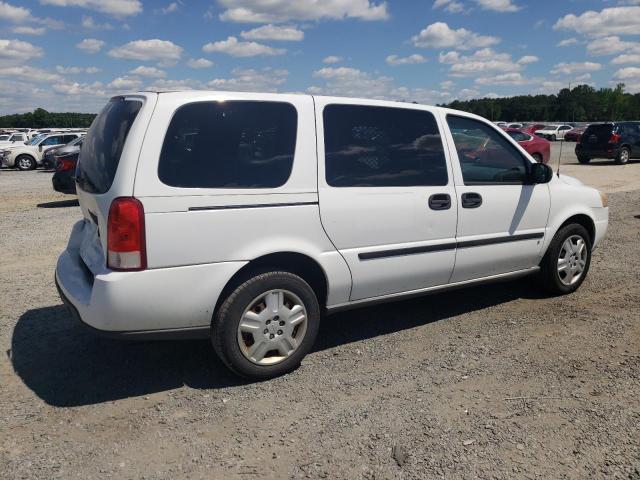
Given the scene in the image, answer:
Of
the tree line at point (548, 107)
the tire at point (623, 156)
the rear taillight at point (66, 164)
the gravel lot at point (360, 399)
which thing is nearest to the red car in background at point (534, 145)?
the tire at point (623, 156)

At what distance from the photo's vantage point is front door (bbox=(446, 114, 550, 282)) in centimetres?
442

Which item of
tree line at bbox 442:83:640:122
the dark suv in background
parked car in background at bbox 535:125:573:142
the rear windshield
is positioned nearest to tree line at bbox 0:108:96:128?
tree line at bbox 442:83:640:122

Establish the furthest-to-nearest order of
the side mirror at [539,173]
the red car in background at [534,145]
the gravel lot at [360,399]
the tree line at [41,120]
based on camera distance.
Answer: the tree line at [41,120] < the red car in background at [534,145] < the side mirror at [539,173] < the gravel lot at [360,399]

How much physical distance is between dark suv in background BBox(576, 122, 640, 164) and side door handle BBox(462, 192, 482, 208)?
63.6ft

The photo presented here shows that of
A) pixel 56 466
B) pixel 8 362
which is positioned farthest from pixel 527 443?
pixel 8 362

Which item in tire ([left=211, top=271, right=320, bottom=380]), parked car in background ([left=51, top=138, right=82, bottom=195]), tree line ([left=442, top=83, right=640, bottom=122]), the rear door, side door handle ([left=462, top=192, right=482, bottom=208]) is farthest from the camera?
tree line ([left=442, top=83, right=640, bottom=122])

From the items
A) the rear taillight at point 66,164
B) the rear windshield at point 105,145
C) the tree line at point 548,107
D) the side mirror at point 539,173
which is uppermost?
the tree line at point 548,107

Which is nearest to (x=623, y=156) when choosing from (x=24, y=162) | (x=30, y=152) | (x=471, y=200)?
(x=471, y=200)

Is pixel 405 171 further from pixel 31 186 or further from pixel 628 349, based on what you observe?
pixel 31 186

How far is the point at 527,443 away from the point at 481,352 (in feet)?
3.94

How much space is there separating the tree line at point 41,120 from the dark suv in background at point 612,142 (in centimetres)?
9031

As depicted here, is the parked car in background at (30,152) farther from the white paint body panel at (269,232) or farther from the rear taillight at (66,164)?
the white paint body panel at (269,232)

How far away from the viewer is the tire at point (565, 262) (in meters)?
5.12

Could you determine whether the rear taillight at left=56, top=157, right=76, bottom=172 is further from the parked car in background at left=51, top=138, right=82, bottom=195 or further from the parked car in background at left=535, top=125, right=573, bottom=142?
the parked car in background at left=535, top=125, right=573, bottom=142
